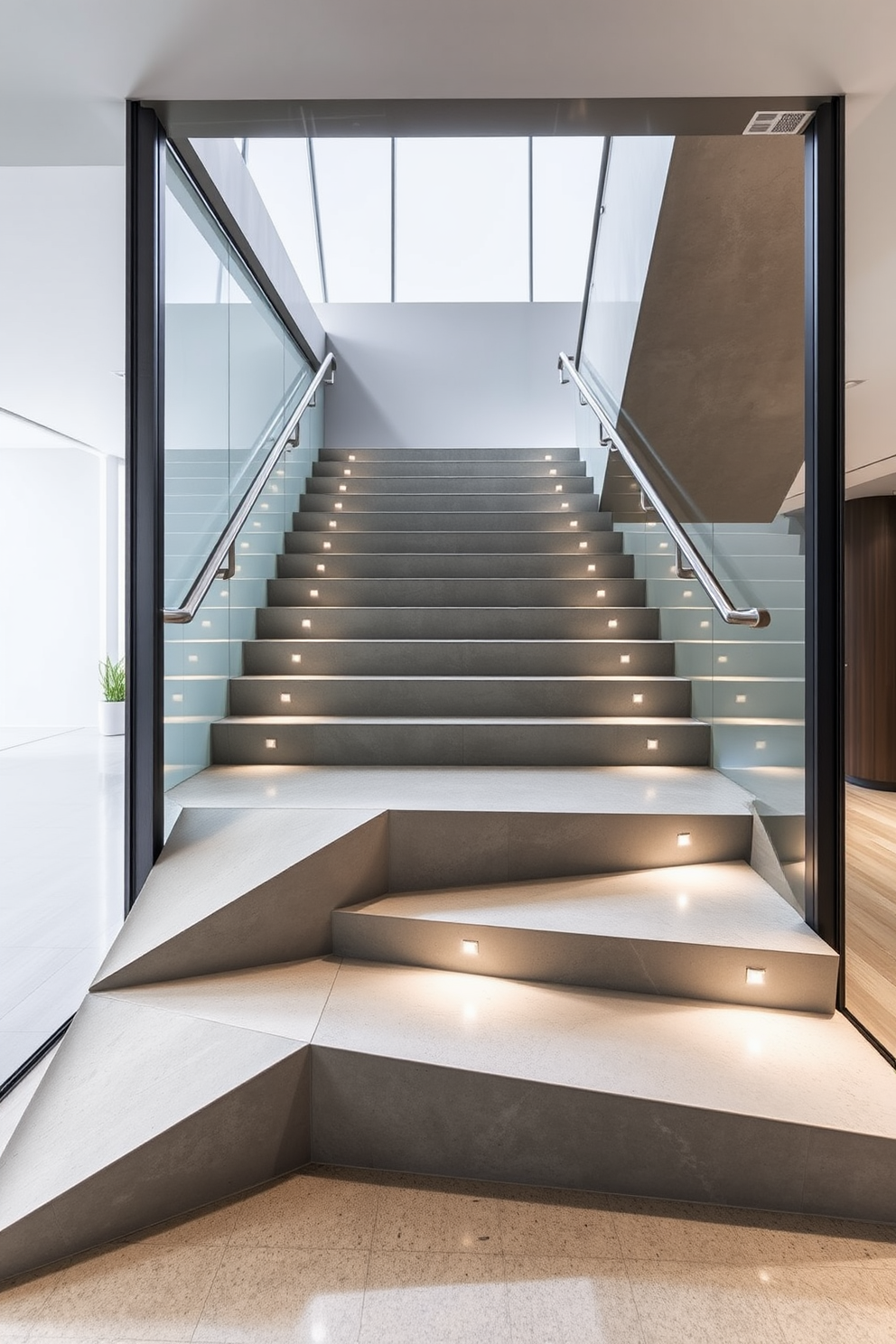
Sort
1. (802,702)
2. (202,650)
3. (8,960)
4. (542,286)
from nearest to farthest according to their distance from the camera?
(802,702)
(8,960)
(202,650)
(542,286)

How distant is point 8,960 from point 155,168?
256 cm

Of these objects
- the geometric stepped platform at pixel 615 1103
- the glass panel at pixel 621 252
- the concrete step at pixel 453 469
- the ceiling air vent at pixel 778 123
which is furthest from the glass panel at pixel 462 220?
the geometric stepped platform at pixel 615 1103

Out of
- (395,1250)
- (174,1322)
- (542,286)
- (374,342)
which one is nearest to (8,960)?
(174,1322)

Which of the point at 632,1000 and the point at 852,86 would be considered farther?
the point at 852,86

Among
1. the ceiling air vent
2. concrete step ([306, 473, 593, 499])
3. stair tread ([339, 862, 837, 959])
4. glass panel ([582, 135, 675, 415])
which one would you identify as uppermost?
glass panel ([582, 135, 675, 415])

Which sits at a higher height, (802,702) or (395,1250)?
(802,702)

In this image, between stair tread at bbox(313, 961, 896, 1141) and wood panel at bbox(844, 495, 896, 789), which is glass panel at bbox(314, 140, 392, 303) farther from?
stair tread at bbox(313, 961, 896, 1141)

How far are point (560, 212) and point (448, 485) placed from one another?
4278 millimetres

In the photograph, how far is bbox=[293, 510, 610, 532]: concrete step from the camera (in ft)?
15.2

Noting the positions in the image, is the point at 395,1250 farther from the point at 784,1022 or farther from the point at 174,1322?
the point at 784,1022

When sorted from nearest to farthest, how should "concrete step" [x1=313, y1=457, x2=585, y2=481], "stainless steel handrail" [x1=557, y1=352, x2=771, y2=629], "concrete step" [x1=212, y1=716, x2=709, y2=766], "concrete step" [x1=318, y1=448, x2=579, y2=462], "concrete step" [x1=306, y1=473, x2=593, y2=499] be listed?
1. "stainless steel handrail" [x1=557, y1=352, x2=771, y2=629]
2. "concrete step" [x1=212, y1=716, x2=709, y2=766]
3. "concrete step" [x1=306, y1=473, x2=593, y2=499]
4. "concrete step" [x1=313, y1=457, x2=585, y2=481]
5. "concrete step" [x1=318, y1=448, x2=579, y2=462]

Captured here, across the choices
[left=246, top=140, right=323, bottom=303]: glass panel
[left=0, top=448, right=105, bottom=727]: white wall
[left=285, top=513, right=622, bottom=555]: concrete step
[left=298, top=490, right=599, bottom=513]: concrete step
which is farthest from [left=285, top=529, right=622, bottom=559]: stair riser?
[left=0, top=448, right=105, bottom=727]: white wall

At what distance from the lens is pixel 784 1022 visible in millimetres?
1896

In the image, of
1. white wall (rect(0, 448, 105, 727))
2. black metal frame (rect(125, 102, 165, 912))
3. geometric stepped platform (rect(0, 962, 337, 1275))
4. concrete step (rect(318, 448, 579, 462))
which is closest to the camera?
geometric stepped platform (rect(0, 962, 337, 1275))
